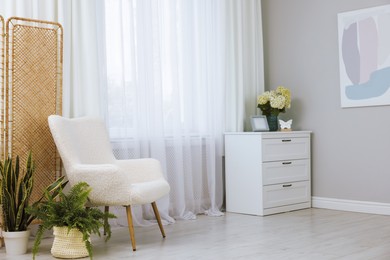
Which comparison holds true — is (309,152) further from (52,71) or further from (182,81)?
(52,71)

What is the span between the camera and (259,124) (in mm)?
4855

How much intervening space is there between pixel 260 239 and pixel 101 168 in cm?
114

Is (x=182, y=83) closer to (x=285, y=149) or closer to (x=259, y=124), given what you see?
(x=259, y=124)

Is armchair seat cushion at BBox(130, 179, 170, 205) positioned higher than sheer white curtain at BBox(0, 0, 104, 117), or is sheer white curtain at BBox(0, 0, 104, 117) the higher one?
sheer white curtain at BBox(0, 0, 104, 117)

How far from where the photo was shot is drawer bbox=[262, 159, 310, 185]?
180 inches

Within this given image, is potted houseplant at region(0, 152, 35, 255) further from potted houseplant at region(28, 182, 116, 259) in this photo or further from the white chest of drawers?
the white chest of drawers

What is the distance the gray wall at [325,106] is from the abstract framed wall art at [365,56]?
71 millimetres

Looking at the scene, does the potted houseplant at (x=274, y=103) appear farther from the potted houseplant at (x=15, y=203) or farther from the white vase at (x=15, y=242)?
the white vase at (x=15, y=242)

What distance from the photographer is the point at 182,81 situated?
15.0ft

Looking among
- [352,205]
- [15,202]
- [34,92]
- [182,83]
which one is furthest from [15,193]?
[352,205]

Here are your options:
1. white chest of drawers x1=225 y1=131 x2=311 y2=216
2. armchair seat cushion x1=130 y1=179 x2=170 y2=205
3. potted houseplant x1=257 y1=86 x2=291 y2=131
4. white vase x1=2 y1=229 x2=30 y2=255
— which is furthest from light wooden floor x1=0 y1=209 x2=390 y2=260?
potted houseplant x1=257 y1=86 x2=291 y2=131

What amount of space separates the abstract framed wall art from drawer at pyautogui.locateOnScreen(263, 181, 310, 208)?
0.82 meters

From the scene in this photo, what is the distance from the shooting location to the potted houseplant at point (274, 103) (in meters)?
4.86

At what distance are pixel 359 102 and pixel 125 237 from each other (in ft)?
7.53
